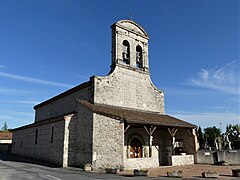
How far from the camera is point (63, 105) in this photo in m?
21.8

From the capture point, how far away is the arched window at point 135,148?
17184mm

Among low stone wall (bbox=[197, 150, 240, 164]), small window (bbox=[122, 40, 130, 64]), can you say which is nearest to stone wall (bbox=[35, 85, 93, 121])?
small window (bbox=[122, 40, 130, 64])

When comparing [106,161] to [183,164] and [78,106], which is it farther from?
[183,164]

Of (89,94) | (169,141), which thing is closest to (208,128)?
(169,141)

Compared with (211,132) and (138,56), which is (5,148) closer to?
(138,56)

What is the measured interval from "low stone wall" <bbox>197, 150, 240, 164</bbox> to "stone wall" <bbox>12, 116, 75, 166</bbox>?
11025 mm

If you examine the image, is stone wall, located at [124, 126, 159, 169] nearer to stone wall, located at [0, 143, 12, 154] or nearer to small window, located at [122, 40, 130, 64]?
small window, located at [122, 40, 130, 64]

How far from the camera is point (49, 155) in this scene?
57.4ft

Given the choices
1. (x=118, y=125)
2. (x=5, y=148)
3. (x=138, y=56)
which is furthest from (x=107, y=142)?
(x=5, y=148)

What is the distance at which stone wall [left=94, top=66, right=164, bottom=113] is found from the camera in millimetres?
17531

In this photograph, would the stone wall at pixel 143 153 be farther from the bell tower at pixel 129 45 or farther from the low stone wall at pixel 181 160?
the bell tower at pixel 129 45

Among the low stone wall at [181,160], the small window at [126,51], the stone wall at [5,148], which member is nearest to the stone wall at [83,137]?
the small window at [126,51]

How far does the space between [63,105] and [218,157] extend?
14.5 metres

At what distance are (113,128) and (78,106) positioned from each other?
3701mm
